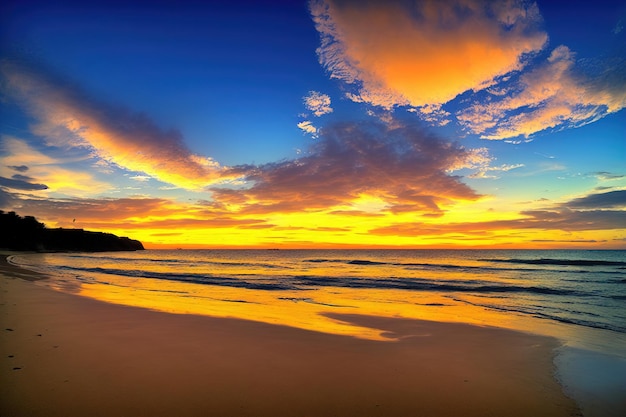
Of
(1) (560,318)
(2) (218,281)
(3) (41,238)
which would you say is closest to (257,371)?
(1) (560,318)

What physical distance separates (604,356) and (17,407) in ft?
36.5

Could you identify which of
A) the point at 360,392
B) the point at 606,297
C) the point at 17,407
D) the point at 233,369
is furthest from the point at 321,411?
the point at 606,297

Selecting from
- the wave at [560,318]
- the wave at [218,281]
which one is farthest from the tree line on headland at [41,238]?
the wave at [560,318]

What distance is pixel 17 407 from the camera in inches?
160

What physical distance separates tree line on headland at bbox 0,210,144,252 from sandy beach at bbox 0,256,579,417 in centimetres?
12416

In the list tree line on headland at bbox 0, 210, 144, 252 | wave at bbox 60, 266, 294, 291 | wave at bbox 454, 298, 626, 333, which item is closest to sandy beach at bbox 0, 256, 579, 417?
wave at bbox 454, 298, 626, 333

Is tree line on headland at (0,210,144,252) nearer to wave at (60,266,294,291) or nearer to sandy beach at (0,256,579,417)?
wave at (60,266,294,291)

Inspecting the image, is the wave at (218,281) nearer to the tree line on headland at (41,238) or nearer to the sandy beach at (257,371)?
the sandy beach at (257,371)

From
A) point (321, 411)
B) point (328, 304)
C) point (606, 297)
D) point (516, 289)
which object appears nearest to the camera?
point (321, 411)

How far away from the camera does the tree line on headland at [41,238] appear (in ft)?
346

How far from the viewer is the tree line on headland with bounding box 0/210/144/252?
106 metres

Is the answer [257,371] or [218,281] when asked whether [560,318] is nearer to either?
[257,371]

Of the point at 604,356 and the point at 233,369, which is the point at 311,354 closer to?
the point at 233,369

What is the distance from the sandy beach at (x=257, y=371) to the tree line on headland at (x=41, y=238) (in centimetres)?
12416
